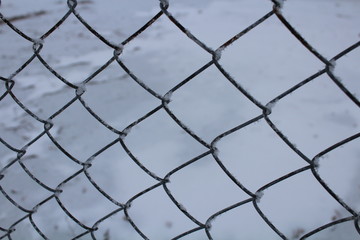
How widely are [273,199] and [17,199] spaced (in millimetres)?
1337

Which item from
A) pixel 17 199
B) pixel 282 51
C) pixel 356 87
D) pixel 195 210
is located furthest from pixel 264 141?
pixel 17 199

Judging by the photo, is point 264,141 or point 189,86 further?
point 189,86

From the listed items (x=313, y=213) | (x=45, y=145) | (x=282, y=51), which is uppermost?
(x=282, y=51)

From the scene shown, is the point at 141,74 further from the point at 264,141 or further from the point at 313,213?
the point at 313,213

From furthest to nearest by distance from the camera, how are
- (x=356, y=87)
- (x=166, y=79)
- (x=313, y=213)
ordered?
(x=166, y=79), (x=356, y=87), (x=313, y=213)

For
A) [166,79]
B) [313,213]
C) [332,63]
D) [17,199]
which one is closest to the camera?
[332,63]

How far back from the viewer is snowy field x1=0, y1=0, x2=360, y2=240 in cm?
176

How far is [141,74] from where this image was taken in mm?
3064

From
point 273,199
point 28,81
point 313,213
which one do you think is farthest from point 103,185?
point 28,81

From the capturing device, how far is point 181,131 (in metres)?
2.40

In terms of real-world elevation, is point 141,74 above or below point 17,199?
above

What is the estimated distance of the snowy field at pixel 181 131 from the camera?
176cm

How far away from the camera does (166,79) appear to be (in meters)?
2.95

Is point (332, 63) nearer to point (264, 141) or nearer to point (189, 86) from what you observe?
point (264, 141)
